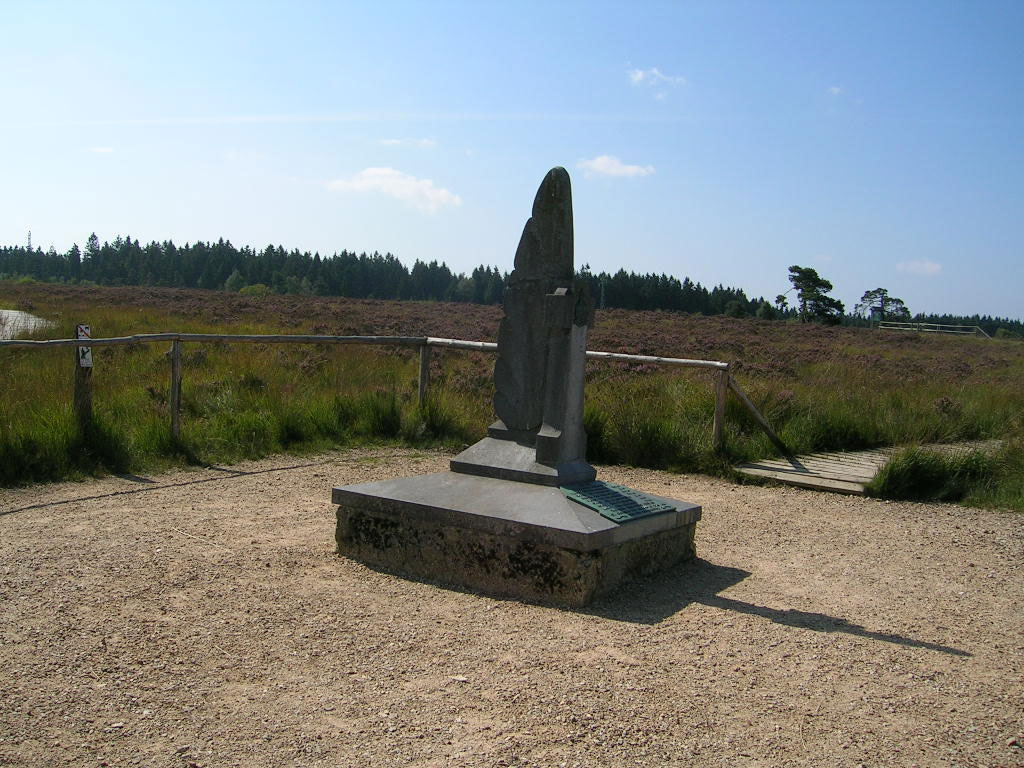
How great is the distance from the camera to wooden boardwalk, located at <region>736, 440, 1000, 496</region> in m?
8.38

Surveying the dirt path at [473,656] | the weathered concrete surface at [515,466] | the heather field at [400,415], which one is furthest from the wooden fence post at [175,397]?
the weathered concrete surface at [515,466]

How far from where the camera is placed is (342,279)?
66.1m

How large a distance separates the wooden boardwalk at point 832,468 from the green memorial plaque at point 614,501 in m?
3.35

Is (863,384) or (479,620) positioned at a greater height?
(863,384)

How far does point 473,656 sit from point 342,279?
6381 cm

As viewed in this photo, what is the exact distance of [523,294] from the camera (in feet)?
18.3

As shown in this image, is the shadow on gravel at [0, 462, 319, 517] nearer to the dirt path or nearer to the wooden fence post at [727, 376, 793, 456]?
the dirt path

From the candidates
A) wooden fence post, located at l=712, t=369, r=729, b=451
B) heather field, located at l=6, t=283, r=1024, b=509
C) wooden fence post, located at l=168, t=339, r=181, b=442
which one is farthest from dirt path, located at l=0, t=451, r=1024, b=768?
wooden fence post, located at l=712, t=369, r=729, b=451

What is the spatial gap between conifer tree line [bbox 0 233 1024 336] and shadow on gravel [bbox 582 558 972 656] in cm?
4346

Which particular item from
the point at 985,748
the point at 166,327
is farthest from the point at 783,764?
the point at 166,327

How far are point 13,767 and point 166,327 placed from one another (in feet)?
66.0

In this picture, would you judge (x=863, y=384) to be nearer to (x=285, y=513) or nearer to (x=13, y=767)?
(x=285, y=513)

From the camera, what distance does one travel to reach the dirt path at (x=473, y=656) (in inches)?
128

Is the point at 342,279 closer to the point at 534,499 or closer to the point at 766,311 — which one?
the point at 766,311
